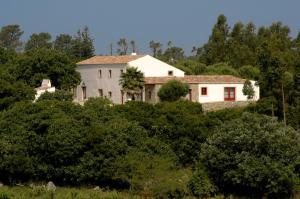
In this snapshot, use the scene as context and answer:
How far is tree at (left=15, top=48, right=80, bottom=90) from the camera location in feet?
183

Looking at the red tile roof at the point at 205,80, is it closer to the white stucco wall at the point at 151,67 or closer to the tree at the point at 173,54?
the white stucco wall at the point at 151,67

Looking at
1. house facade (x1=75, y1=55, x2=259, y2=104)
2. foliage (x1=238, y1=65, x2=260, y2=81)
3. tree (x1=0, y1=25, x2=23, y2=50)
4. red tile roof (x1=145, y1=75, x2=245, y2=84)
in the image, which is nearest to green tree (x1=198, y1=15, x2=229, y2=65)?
foliage (x1=238, y1=65, x2=260, y2=81)

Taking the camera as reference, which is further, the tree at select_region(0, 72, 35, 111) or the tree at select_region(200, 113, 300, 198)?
the tree at select_region(0, 72, 35, 111)

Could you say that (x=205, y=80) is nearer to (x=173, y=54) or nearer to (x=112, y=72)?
(x=112, y=72)

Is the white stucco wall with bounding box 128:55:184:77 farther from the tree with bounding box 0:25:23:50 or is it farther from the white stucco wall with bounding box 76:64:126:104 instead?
the tree with bounding box 0:25:23:50

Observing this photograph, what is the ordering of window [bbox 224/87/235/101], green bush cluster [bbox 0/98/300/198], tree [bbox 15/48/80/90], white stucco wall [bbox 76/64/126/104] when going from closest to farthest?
green bush cluster [bbox 0/98/300/198] < window [bbox 224/87/235/101] < tree [bbox 15/48/80/90] < white stucco wall [bbox 76/64/126/104]

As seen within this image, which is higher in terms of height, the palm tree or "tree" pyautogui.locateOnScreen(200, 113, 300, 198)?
the palm tree

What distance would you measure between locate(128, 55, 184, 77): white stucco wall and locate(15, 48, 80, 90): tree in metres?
5.59

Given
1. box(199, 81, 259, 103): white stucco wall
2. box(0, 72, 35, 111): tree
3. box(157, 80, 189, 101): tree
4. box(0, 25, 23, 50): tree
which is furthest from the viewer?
box(0, 25, 23, 50): tree

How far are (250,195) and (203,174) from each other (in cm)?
253

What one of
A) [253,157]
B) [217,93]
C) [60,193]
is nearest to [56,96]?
[217,93]

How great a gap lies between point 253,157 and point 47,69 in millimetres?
28942

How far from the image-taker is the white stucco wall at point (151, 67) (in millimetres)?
56406

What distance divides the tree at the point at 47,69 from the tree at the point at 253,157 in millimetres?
25242
